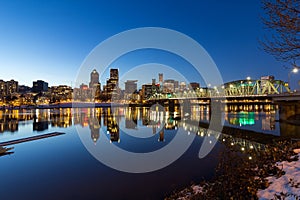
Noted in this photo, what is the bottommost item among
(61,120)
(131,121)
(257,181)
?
(61,120)

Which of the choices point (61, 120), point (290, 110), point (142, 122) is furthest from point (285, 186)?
point (61, 120)

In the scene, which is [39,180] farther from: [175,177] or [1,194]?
[175,177]

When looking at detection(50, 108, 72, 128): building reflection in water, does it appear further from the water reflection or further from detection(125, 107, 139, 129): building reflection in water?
detection(125, 107, 139, 129): building reflection in water

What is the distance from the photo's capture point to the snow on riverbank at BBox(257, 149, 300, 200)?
199 inches

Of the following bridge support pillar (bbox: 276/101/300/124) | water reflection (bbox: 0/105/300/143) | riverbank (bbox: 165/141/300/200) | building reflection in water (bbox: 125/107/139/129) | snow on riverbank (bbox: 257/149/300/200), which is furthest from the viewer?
bridge support pillar (bbox: 276/101/300/124)

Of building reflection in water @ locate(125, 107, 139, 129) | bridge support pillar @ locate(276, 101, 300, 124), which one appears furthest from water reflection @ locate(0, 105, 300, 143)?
bridge support pillar @ locate(276, 101, 300, 124)

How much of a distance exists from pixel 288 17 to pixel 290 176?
16.5 feet

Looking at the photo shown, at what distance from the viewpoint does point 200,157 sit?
15906mm

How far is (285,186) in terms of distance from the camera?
218 inches

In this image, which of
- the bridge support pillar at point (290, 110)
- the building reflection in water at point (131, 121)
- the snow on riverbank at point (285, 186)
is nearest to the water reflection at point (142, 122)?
the building reflection in water at point (131, 121)

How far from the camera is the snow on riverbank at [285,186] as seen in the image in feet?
16.6

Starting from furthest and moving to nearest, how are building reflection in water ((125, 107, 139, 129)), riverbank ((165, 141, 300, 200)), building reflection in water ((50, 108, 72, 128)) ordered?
building reflection in water ((50, 108, 72, 128)) → building reflection in water ((125, 107, 139, 129)) → riverbank ((165, 141, 300, 200))

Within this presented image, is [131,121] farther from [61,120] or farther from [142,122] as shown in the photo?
[61,120]

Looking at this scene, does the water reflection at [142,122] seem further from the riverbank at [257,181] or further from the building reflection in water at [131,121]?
the riverbank at [257,181]
